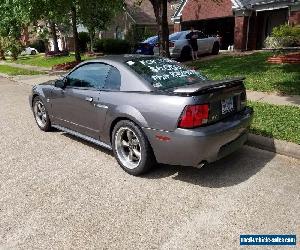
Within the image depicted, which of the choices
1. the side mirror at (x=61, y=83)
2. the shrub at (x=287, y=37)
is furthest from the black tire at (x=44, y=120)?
the shrub at (x=287, y=37)

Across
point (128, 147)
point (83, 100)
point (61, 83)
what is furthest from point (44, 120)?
point (128, 147)

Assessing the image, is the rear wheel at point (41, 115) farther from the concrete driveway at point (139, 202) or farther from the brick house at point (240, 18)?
the brick house at point (240, 18)

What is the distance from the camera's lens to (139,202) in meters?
4.12

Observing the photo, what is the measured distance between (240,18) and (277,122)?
18.8m

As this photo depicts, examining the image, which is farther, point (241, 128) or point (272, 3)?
point (272, 3)

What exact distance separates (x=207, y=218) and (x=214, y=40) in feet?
60.4

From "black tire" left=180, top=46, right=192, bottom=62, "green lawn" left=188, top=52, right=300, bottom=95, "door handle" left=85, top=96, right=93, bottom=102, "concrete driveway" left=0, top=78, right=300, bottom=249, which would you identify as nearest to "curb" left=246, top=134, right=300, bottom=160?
"concrete driveway" left=0, top=78, right=300, bottom=249

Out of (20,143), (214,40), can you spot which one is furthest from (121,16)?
(20,143)

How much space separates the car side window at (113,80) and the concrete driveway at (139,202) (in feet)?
3.74

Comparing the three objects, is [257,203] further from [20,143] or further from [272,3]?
[272,3]

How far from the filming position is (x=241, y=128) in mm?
4758

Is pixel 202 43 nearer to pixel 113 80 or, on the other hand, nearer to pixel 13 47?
pixel 113 80

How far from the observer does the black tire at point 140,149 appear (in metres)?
4.59

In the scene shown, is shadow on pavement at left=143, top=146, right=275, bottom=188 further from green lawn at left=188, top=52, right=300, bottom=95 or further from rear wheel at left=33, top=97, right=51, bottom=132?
green lawn at left=188, top=52, right=300, bottom=95
